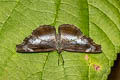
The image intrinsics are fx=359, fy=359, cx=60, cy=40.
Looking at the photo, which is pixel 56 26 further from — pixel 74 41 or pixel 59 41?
pixel 74 41

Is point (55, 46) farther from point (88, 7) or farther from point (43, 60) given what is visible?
point (88, 7)

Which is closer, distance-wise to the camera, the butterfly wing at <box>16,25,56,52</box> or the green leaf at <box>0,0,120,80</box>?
the green leaf at <box>0,0,120,80</box>

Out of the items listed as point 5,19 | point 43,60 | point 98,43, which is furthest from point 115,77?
point 5,19

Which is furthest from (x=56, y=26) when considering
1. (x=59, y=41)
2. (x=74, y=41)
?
(x=74, y=41)

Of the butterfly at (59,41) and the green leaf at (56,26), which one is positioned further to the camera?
the butterfly at (59,41)

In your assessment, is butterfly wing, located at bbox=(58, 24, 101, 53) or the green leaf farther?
→ butterfly wing, located at bbox=(58, 24, 101, 53)
